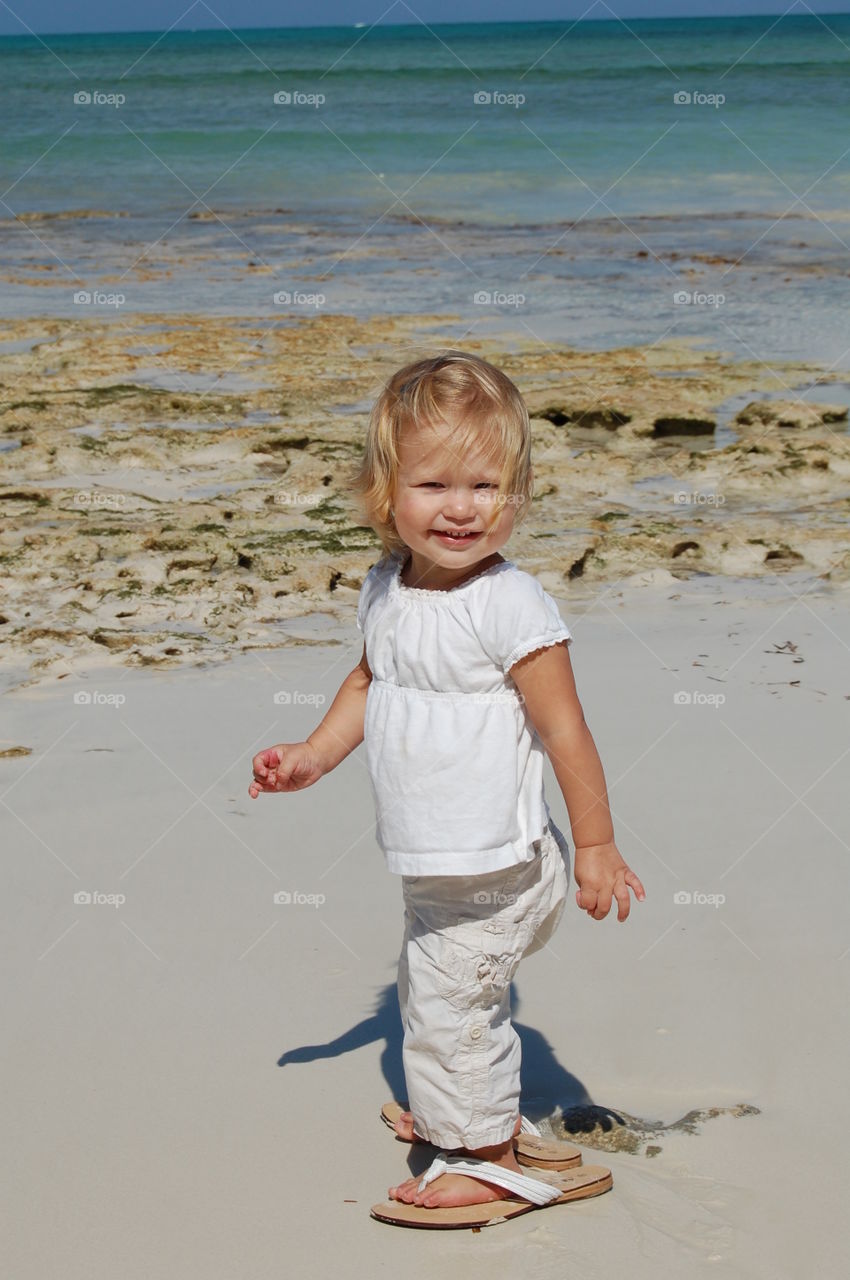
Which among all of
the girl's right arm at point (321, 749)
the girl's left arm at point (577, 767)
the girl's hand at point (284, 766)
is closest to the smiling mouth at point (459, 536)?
the girl's left arm at point (577, 767)

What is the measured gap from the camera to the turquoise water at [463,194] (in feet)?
34.7

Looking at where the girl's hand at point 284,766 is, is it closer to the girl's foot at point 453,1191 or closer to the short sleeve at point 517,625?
the short sleeve at point 517,625

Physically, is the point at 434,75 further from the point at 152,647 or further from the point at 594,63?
the point at 152,647

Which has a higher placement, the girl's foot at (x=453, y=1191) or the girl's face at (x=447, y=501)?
the girl's face at (x=447, y=501)

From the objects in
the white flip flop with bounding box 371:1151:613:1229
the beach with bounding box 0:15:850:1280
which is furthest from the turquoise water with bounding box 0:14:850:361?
the white flip flop with bounding box 371:1151:613:1229

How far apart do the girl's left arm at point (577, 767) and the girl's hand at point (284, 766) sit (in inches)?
15.5

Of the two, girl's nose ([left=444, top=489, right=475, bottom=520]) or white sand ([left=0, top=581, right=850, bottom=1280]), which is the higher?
girl's nose ([left=444, top=489, right=475, bottom=520])

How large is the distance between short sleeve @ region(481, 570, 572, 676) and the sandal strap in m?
0.69

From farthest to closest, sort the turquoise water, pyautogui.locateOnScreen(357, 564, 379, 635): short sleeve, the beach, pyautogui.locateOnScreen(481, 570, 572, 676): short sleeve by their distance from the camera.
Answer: the turquoise water < pyautogui.locateOnScreen(357, 564, 379, 635): short sleeve < the beach < pyautogui.locateOnScreen(481, 570, 572, 676): short sleeve

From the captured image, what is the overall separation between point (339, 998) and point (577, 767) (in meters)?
0.80

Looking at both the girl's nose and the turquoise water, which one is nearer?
the girl's nose

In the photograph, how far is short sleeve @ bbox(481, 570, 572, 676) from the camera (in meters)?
1.88

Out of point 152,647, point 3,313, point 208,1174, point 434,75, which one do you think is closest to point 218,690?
point 152,647

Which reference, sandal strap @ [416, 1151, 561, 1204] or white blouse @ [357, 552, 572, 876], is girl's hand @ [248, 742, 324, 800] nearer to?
white blouse @ [357, 552, 572, 876]
